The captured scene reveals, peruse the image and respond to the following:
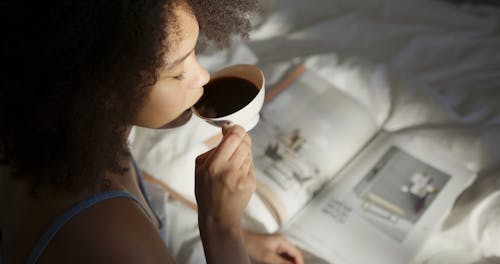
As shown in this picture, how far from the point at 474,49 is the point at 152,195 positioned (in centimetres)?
81

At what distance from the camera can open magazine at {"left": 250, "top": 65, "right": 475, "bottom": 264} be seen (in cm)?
92

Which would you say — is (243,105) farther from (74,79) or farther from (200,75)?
(74,79)

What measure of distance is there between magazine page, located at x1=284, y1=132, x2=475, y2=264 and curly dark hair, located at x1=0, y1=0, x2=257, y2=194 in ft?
1.49

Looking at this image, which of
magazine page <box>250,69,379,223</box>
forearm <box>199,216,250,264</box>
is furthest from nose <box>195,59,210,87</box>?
magazine page <box>250,69,379,223</box>

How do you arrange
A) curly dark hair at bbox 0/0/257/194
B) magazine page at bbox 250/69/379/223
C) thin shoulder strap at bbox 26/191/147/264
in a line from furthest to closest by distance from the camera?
magazine page at bbox 250/69/379/223, thin shoulder strap at bbox 26/191/147/264, curly dark hair at bbox 0/0/257/194

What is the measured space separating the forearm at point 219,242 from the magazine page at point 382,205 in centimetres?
27

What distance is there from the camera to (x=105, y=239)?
594 mm

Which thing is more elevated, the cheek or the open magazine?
the cheek

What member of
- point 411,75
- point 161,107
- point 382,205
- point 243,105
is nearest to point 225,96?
point 243,105

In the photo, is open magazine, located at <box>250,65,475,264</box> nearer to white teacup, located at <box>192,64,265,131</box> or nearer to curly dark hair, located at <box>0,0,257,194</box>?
white teacup, located at <box>192,64,265,131</box>

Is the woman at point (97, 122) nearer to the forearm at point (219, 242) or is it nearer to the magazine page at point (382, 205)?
the forearm at point (219, 242)

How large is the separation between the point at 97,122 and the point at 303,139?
53 cm

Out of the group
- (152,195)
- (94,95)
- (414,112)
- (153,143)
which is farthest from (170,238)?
(414,112)

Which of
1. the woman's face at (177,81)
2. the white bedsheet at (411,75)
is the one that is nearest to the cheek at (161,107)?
the woman's face at (177,81)
